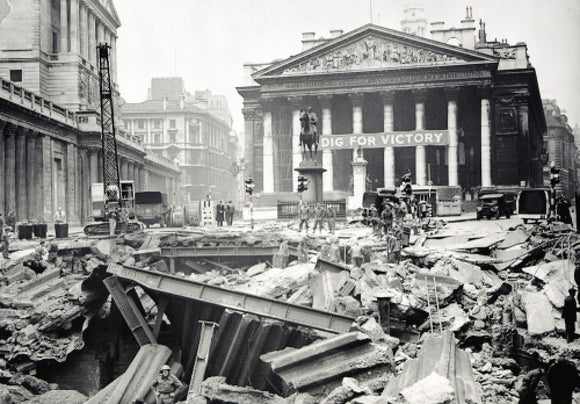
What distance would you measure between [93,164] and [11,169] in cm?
1294

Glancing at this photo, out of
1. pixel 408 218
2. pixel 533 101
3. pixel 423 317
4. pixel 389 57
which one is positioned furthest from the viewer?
pixel 533 101

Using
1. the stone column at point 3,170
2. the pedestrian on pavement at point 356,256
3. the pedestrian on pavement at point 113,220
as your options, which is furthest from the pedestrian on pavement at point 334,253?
the stone column at point 3,170

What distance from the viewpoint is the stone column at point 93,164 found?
→ 4716 cm

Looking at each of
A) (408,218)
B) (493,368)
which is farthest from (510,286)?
(408,218)

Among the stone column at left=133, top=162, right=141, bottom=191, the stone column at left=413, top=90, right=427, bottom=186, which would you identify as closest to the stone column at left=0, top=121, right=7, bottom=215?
the stone column at left=133, top=162, right=141, bottom=191

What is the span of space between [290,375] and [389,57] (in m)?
45.4

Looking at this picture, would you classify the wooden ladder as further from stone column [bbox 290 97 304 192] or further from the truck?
stone column [bbox 290 97 304 192]

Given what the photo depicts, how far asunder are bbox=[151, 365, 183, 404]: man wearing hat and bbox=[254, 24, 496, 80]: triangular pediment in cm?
4302

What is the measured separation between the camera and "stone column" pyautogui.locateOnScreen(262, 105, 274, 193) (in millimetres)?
53844

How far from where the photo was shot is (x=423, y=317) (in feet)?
36.4

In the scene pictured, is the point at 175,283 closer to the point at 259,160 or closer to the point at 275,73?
the point at 275,73

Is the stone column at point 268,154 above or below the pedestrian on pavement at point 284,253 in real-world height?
above

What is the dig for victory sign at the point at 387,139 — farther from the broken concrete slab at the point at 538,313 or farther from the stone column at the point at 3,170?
the broken concrete slab at the point at 538,313

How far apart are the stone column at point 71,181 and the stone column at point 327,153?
71.7 feet
